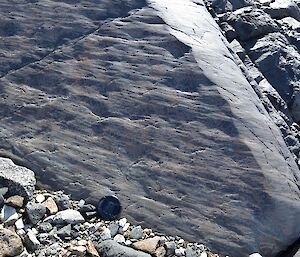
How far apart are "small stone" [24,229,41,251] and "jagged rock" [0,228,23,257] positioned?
0.24 ft

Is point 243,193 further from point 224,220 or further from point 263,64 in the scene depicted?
point 263,64

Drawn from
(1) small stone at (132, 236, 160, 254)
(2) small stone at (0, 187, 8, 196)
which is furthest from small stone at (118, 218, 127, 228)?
(2) small stone at (0, 187, 8, 196)

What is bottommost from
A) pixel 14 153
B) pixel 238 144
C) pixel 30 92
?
pixel 14 153

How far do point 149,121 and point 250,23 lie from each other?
2553 millimetres

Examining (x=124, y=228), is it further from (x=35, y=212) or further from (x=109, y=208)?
(x=35, y=212)

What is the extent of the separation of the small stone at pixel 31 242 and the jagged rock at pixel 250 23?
12.8 feet


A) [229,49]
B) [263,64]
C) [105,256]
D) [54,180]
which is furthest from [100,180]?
[263,64]

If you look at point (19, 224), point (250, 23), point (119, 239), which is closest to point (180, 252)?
point (119, 239)

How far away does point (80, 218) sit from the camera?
528cm

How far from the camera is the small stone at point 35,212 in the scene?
17.0 feet

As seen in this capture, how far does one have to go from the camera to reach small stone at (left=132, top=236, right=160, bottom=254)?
16.7ft

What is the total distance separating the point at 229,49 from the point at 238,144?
4.52 ft

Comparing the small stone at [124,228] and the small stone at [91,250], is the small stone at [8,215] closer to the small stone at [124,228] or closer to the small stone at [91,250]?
the small stone at [91,250]

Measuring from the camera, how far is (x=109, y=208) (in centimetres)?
546
